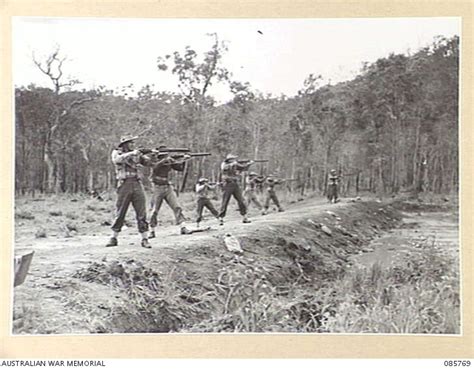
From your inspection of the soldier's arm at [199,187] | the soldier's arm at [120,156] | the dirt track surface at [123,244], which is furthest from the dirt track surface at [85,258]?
the soldier's arm at [120,156]

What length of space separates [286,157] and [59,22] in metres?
0.82

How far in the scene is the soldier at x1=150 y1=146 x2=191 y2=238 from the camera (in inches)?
89.5

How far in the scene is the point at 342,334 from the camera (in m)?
2.19

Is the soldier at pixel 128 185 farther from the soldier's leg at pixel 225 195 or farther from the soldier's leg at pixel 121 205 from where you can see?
the soldier's leg at pixel 225 195

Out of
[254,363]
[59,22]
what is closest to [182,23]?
[59,22]

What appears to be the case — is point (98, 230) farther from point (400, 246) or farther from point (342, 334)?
point (400, 246)

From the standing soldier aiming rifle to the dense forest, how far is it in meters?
0.03

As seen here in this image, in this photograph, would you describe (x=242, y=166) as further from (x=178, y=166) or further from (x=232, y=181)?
(x=178, y=166)

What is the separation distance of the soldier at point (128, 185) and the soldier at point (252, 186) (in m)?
0.33

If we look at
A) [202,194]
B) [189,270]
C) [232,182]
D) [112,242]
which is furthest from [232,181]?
[112,242]

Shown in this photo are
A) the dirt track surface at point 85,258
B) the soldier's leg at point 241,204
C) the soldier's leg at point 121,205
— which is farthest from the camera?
the soldier's leg at point 241,204

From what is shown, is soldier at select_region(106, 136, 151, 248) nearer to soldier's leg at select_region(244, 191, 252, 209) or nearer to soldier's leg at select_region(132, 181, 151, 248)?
soldier's leg at select_region(132, 181, 151, 248)

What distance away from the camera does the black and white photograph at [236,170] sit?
219 centimetres

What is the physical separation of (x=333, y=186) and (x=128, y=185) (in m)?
0.65
